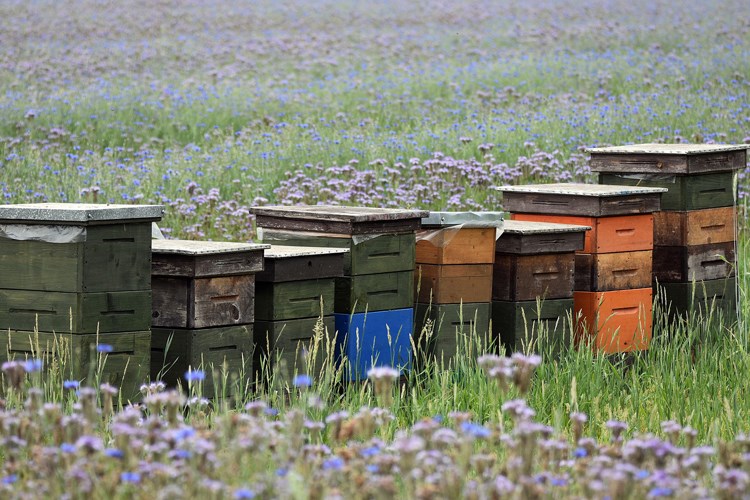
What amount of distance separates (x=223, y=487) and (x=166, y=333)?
2.70 m

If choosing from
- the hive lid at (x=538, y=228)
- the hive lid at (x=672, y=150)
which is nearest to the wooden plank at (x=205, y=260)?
the hive lid at (x=538, y=228)

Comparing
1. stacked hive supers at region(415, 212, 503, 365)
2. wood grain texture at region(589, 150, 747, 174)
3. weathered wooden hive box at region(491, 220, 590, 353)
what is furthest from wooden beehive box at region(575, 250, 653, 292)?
stacked hive supers at region(415, 212, 503, 365)

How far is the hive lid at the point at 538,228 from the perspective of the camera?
6133mm

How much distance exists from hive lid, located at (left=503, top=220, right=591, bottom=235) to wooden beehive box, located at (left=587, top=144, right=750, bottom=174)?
3.12ft

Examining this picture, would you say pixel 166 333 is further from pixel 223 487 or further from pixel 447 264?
pixel 223 487

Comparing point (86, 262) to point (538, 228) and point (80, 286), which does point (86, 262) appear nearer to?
point (80, 286)

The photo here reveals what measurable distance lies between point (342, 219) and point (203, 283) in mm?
904

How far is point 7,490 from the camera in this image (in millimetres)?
2871

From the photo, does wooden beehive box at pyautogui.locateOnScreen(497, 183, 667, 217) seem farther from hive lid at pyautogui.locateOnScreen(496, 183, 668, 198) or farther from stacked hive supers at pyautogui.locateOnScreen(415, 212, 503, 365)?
stacked hive supers at pyautogui.locateOnScreen(415, 212, 503, 365)

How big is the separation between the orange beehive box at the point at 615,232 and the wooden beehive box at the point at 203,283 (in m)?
2.12

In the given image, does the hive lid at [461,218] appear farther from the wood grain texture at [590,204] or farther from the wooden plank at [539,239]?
the wood grain texture at [590,204]

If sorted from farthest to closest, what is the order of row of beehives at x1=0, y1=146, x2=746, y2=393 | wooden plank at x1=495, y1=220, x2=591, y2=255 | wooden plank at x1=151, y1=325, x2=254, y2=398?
wooden plank at x1=495, y1=220, x2=591, y2=255 < wooden plank at x1=151, y1=325, x2=254, y2=398 < row of beehives at x1=0, y1=146, x2=746, y2=393

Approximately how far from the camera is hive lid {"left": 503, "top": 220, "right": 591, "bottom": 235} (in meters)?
6.13

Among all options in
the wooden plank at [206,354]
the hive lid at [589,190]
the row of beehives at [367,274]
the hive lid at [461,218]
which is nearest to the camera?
the row of beehives at [367,274]
